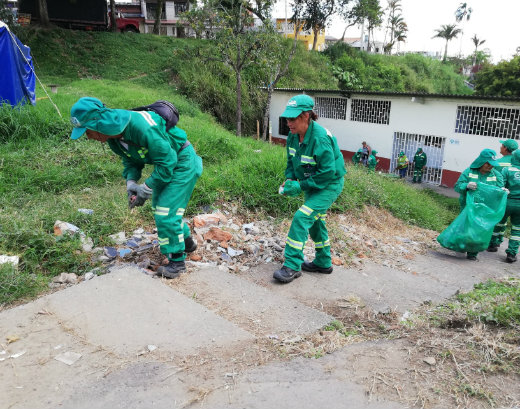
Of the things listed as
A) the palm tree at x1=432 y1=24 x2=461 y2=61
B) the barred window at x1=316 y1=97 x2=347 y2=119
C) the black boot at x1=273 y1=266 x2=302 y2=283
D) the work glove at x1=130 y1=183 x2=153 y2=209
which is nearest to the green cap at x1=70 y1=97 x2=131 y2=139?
the work glove at x1=130 y1=183 x2=153 y2=209

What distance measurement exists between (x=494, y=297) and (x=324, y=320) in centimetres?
131

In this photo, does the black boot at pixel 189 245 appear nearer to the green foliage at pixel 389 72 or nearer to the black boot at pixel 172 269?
the black boot at pixel 172 269

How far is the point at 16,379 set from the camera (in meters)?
2.11

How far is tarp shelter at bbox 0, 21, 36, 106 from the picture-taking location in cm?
844

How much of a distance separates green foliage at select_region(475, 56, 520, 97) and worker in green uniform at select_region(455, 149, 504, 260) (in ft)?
73.4

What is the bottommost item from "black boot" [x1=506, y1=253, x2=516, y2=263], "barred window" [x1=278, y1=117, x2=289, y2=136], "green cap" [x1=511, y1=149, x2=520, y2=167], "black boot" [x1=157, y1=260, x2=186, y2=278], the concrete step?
"black boot" [x1=506, y1=253, x2=516, y2=263]

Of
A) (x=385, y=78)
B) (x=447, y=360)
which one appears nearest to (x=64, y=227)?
(x=447, y=360)

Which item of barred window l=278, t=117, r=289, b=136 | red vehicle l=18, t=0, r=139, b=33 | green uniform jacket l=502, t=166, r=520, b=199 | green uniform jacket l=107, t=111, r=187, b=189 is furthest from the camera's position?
red vehicle l=18, t=0, r=139, b=33

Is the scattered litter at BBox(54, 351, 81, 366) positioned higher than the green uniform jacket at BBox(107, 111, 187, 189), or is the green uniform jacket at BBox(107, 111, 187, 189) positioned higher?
the green uniform jacket at BBox(107, 111, 187, 189)

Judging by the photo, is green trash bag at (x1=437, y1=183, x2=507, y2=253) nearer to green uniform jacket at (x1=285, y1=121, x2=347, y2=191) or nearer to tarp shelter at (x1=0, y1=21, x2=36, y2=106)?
green uniform jacket at (x1=285, y1=121, x2=347, y2=191)

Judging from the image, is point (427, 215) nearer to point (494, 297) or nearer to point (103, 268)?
point (494, 297)

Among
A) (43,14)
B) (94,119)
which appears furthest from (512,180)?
(43,14)

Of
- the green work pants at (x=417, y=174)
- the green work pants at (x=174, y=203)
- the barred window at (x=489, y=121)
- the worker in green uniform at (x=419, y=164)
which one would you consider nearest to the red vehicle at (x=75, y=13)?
the worker in green uniform at (x=419, y=164)

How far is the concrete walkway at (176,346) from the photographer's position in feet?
6.58
